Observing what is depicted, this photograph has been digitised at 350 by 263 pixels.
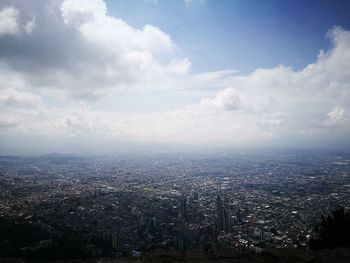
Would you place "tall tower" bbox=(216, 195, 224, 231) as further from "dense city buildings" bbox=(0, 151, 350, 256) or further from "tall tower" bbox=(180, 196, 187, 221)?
"tall tower" bbox=(180, 196, 187, 221)

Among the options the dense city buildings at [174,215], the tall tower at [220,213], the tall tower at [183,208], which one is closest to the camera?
the dense city buildings at [174,215]

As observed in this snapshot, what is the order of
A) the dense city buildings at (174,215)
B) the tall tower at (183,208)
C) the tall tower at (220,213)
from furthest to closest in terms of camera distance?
1. the tall tower at (183,208)
2. the tall tower at (220,213)
3. the dense city buildings at (174,215)

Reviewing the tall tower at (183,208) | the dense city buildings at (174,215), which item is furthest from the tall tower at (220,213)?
the tall tower at (183,208)

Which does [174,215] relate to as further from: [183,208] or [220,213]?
[220,213]

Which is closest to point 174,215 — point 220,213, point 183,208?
point 183,208

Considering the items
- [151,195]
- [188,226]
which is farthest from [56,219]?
[151,195]

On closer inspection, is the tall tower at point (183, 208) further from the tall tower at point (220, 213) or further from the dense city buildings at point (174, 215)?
the tall tower at point (220, 213)

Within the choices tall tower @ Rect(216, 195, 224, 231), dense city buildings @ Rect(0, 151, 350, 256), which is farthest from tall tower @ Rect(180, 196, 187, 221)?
tall tower @ Rect(216, 195, 224, 231)

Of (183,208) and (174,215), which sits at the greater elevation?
(183,208)

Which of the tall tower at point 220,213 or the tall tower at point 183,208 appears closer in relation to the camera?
the tall tower at point 220,213

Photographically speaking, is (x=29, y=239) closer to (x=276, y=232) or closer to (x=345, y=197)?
(x=276, y=232)

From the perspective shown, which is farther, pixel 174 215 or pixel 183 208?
pixel 183 208
